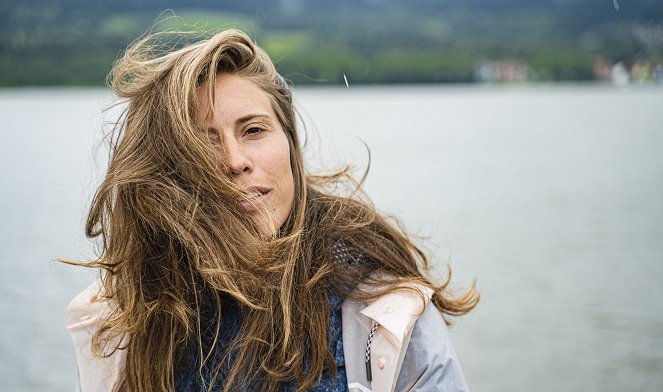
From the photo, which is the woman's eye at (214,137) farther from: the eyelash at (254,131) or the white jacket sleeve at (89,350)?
the white jacket sleeve at (89,350)

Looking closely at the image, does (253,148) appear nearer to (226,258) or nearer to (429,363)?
(226,258)

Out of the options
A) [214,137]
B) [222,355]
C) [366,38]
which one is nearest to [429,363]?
[222,355]

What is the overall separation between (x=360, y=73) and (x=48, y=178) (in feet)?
203

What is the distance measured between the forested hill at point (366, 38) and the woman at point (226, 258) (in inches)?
2412

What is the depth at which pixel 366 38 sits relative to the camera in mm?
91438

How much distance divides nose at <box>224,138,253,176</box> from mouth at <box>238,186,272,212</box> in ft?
0.23

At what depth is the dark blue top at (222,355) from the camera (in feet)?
8.23

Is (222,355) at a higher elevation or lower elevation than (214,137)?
lower

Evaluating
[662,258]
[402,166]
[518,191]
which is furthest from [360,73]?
[662,258]

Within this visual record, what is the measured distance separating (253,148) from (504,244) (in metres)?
13.4

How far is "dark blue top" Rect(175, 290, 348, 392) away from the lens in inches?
98.7

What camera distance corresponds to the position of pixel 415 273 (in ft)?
8.96

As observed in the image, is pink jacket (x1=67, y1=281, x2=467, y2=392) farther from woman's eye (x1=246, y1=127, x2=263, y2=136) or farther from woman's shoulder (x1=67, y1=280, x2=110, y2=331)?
woman's shoulder (x1=67, y1=280, x2=110, y2=331)

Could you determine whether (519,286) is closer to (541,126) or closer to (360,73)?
(541,126)
